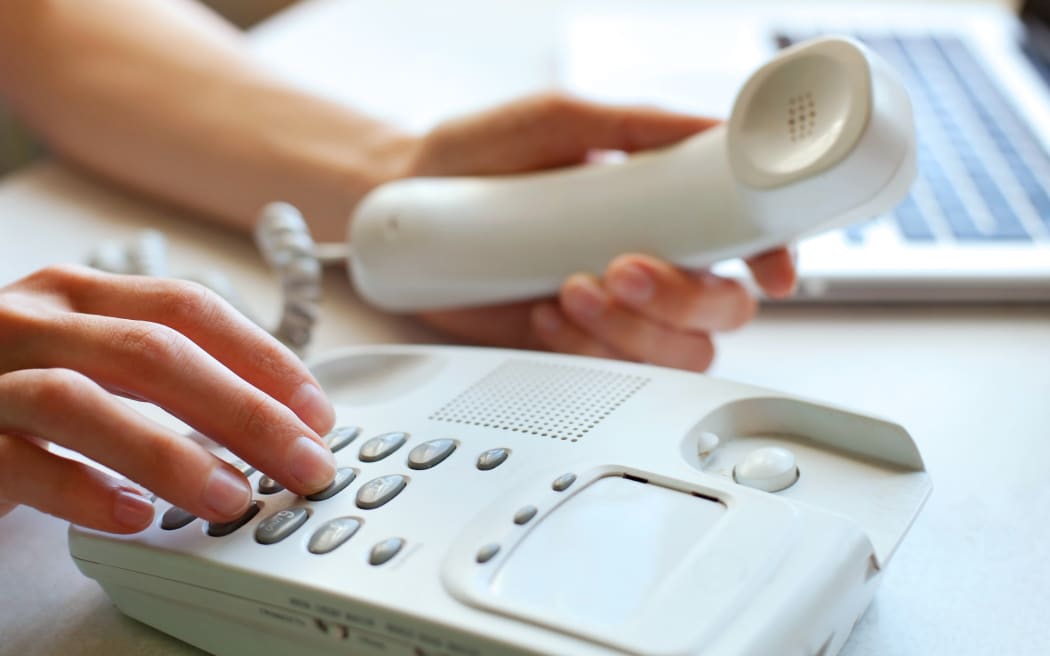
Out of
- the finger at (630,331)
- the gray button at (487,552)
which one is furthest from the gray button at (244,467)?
the finger at (630,331)

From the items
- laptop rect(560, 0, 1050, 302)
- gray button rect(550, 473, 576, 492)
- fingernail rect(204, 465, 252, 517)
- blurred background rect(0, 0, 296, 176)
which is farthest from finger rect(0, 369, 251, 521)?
blurred background rect(0, 0, 296, 176)

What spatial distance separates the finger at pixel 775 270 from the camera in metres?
0.52

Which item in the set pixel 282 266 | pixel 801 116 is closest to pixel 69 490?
pixel 282 266

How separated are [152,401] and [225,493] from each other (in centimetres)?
5

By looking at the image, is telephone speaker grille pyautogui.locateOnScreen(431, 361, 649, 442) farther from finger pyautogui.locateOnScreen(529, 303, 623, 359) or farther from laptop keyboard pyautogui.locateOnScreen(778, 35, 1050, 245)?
laptop keyboard pyautogui.locateOnScreen(778, 35, 1050, 245)

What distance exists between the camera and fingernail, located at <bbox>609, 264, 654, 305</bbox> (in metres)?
0.51

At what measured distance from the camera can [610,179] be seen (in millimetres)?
528

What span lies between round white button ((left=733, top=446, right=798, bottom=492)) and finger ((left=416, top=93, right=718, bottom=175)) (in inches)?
9.2

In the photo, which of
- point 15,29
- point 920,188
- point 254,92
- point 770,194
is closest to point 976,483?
point 770,194

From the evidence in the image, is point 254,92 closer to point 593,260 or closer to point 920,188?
point 593,260

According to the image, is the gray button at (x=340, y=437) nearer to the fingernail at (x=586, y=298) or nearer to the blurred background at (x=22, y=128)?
the fingernail at (x=586, y=298)

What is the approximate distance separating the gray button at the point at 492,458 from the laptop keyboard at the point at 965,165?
31cm

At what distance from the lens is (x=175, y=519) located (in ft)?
1.16

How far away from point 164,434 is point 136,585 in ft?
0.19
